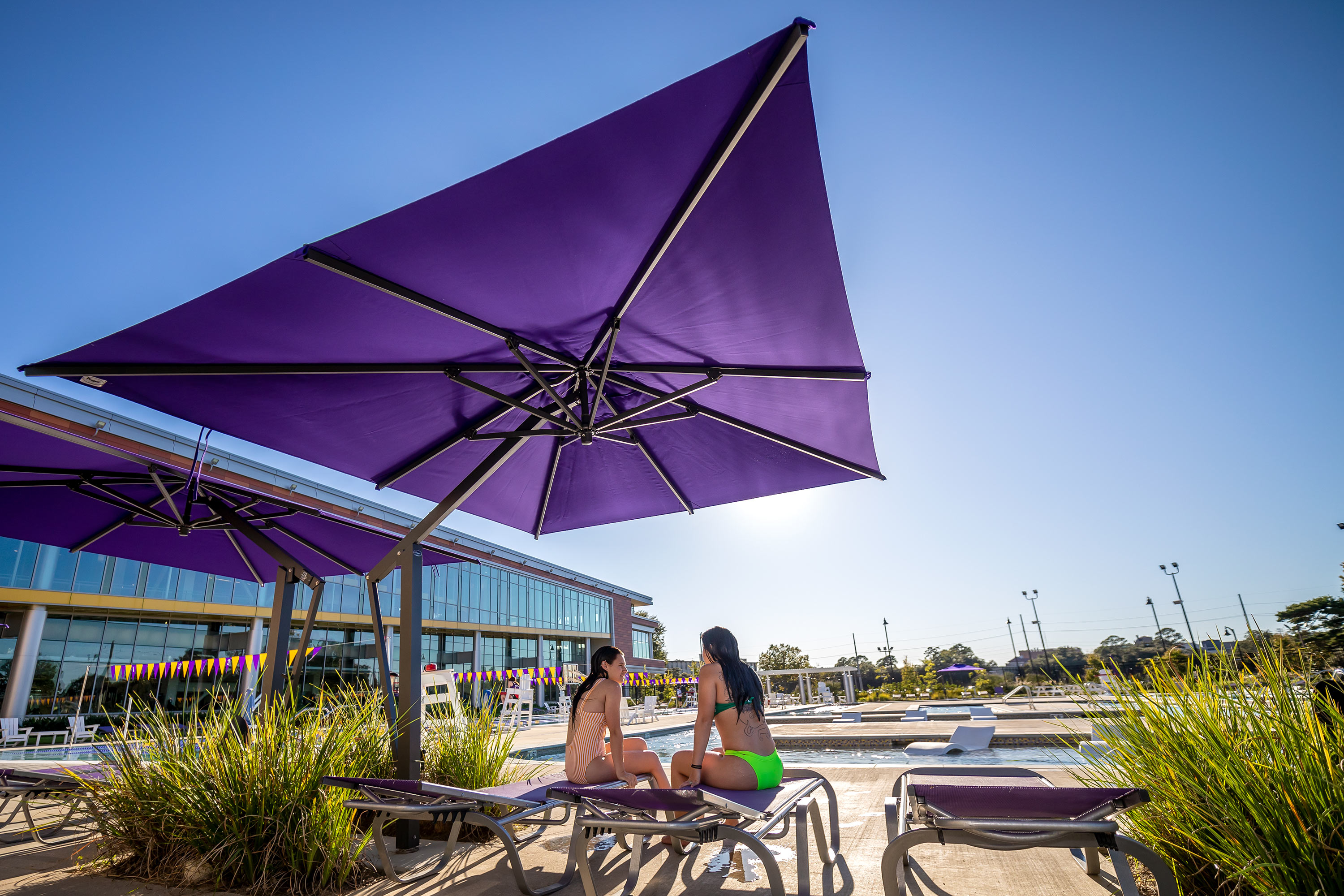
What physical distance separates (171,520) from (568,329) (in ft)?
13.8

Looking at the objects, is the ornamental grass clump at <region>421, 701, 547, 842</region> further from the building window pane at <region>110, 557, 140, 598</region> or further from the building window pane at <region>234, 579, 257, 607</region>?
the building window pane at <region>234, 579, 257, 607</region>

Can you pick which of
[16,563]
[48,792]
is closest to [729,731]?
[48,792]

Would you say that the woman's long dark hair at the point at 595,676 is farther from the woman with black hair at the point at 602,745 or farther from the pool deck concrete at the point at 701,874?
the pool deck concrete at the point at 701,874

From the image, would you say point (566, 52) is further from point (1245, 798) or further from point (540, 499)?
point (1245, 798)

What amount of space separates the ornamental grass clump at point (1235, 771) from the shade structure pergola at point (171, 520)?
4.52 meters

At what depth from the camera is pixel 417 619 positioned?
4.22 m

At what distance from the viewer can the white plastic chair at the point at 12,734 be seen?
44.2 feet

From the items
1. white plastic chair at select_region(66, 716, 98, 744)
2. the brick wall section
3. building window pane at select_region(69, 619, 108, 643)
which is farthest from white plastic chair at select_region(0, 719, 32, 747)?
the brick wall section

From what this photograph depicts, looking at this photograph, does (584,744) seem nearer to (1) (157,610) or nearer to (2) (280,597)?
(2) (280,597)

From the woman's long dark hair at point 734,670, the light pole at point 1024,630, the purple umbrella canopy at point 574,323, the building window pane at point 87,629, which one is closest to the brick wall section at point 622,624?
the building window pane at point 87,629

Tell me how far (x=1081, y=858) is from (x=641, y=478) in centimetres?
369

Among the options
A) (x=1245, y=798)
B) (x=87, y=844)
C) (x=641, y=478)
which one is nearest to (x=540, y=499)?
(x=641, y=478)

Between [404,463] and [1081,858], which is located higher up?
[404,463]

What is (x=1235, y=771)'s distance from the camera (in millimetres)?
2010
